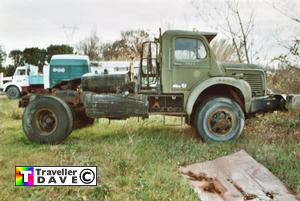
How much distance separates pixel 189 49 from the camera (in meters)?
6.65

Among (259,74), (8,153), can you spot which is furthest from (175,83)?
(8,153)

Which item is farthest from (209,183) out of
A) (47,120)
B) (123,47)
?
(123,47)

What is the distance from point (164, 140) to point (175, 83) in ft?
3.58

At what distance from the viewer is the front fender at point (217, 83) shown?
251 inches

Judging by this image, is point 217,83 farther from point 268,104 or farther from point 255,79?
point 268,104

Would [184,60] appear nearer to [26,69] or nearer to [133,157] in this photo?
[133,157]

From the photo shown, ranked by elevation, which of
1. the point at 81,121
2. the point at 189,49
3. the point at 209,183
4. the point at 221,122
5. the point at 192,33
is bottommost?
the point at 209,183

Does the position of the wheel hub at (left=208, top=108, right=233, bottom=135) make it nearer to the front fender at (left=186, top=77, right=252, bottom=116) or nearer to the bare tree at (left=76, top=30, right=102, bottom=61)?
the front fender at (left=186, top=77, right=252, bottom=116)

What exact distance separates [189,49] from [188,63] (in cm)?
29

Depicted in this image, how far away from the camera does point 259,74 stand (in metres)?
6.91

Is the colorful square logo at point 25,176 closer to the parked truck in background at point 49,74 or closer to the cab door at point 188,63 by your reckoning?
the cab door at point 188,63

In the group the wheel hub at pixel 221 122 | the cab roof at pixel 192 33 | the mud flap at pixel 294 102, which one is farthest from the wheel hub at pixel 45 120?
the mud flap at pixel 294 102

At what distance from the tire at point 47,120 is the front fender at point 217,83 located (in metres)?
2.24

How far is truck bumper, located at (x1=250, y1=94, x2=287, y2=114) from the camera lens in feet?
22.0
